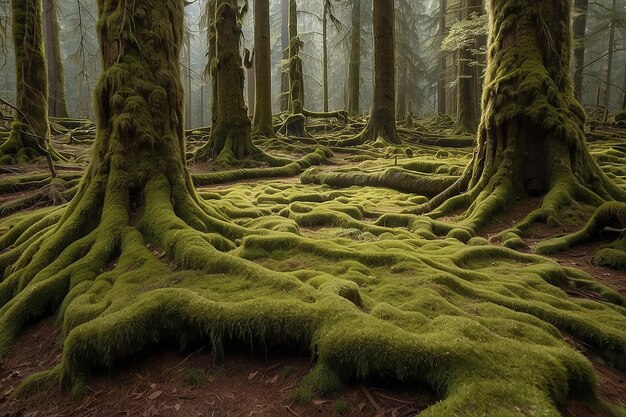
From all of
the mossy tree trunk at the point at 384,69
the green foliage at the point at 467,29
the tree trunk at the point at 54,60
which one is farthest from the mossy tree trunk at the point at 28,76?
the green foliage at the point at 467,29

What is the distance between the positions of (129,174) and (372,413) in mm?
4073

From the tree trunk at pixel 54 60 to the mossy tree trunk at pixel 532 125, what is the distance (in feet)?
70.8

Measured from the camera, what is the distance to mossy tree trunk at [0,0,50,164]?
36.8ft

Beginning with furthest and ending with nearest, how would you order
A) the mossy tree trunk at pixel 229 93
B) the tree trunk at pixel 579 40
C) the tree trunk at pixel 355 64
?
the tree trunk at pixel 355 64 → the tree trunk at pixel 579 40 → the mossy tree trunk at pixel 229 93

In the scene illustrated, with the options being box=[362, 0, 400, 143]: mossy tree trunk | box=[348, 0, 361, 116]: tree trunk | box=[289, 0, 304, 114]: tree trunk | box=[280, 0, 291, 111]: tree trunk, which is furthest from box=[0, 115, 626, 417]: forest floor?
box=[348, 0, 361, 116]: tree trunk

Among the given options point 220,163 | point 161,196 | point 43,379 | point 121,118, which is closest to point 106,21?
point 121,118

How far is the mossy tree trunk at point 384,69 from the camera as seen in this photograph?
14.4 m

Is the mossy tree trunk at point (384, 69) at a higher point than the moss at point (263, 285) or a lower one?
higher

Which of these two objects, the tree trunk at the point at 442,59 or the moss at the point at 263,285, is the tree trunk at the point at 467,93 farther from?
the moss at the point at 263,285

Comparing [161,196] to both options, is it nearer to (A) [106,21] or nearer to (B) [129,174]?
(B) [129,174]

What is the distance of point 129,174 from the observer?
4.96 meters

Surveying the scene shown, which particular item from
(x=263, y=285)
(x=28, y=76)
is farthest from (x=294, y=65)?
(x=263, y=285)

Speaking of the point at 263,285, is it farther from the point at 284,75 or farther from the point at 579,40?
the point at 284,75

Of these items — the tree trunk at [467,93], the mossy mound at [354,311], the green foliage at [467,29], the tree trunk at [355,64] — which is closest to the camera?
the mossy mound at [354,311]
